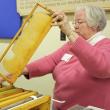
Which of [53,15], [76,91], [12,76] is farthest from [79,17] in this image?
[12,76]

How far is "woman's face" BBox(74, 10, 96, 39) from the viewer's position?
1.63 meters

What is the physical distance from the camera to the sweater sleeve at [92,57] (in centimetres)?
132

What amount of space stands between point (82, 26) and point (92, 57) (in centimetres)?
36

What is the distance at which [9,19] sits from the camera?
8.34ft

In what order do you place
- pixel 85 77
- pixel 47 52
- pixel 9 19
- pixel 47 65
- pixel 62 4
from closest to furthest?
pixel 85 77 < pixel 47 65 < pixel 62 4 < pixel 47 52 < pixel 9 19

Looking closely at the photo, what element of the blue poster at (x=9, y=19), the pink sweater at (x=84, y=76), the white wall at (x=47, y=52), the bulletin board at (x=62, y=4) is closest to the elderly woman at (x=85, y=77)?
the pink sweater at (x=84, y=76)

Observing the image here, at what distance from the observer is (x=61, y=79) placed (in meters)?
1.69

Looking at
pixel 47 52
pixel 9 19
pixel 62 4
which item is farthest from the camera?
pixel 9 19

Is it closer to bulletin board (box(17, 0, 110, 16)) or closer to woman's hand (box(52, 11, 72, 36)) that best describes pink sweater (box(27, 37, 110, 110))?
woman's hand (box(52, 11, 72, 36))

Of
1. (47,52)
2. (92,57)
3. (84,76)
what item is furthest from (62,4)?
(92,57)

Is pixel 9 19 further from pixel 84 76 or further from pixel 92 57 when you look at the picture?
pixel 92 57

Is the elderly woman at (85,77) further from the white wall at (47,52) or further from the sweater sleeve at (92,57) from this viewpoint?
the white wall at (47,52)

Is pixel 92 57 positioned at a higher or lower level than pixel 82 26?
lower

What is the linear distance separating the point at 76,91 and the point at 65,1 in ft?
2.81
